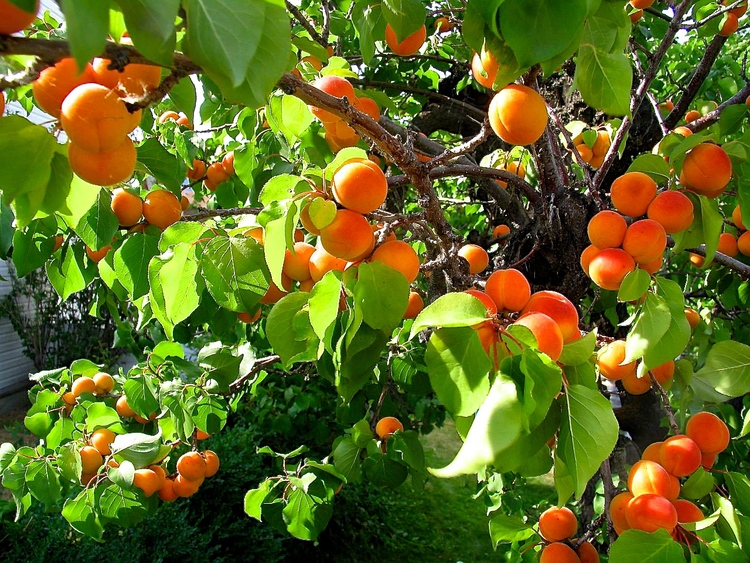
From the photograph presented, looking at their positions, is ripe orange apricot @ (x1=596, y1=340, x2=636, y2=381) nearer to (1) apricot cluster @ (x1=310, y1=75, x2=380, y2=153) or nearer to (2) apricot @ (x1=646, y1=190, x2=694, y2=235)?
(2) apricot @ (x1=646, y1=190, x2=694, y2=235)

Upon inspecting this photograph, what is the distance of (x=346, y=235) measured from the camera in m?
0.76

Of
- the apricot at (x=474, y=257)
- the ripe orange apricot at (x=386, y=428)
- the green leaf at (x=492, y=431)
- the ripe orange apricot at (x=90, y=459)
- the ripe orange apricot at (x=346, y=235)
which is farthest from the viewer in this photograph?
the ripe orange apricot at (x=386, y=428)

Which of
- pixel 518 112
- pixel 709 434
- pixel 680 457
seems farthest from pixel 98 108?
pixel 709 434

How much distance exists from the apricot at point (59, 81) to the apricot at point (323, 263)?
394 mm

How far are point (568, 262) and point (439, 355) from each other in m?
1.02

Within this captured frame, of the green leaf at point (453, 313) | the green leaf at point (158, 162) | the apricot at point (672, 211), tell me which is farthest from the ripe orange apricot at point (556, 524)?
the green leaf at point (158, 162)

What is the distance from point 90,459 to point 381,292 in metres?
1.24

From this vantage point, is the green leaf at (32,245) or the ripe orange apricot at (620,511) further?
the green leaf at (32,245)

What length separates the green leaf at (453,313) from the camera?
0.64 meters

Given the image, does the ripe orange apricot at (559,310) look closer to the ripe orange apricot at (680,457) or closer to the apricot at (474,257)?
the ripe orange apricot at (680,457)

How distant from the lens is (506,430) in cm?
56

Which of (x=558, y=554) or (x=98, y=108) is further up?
(x=98, y=108)

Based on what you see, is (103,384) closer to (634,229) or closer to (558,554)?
(558,554)

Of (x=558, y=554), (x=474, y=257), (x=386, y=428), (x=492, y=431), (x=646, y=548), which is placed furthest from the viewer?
(x=386, y=428)
